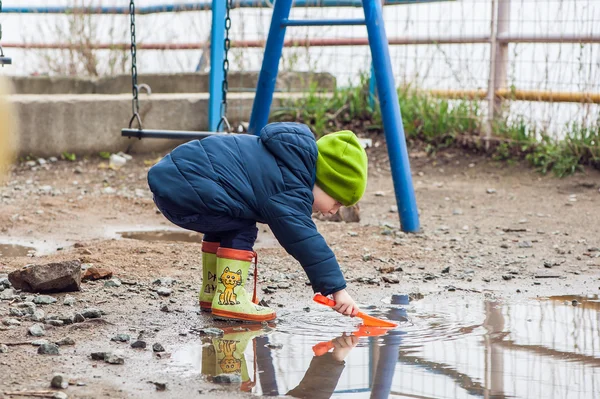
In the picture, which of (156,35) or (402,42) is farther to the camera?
(156,35)

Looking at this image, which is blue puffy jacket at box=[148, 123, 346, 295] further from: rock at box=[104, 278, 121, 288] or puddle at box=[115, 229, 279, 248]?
puddle at box=[115, 229, 279, 248]

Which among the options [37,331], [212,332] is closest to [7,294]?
[37,331]

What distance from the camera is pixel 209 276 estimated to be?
2.94 m

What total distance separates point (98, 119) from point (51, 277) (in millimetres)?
3988

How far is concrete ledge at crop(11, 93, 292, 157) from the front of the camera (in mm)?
6695

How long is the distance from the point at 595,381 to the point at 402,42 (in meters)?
5.05

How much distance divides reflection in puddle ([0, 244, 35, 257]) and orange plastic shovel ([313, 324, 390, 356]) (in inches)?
75.1

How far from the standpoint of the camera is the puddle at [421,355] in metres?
2.10

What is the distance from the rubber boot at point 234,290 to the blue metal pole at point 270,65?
1.97 m

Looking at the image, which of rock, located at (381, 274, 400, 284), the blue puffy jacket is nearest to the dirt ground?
rock, located at (381, 274, 400, 284)

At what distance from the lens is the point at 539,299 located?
→ 315 centimetres

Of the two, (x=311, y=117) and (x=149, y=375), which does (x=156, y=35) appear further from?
(x=149, y=375)

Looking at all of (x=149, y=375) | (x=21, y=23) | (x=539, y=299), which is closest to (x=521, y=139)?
(x=539, y=299)

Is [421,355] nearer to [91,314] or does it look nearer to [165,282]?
[91,314]
